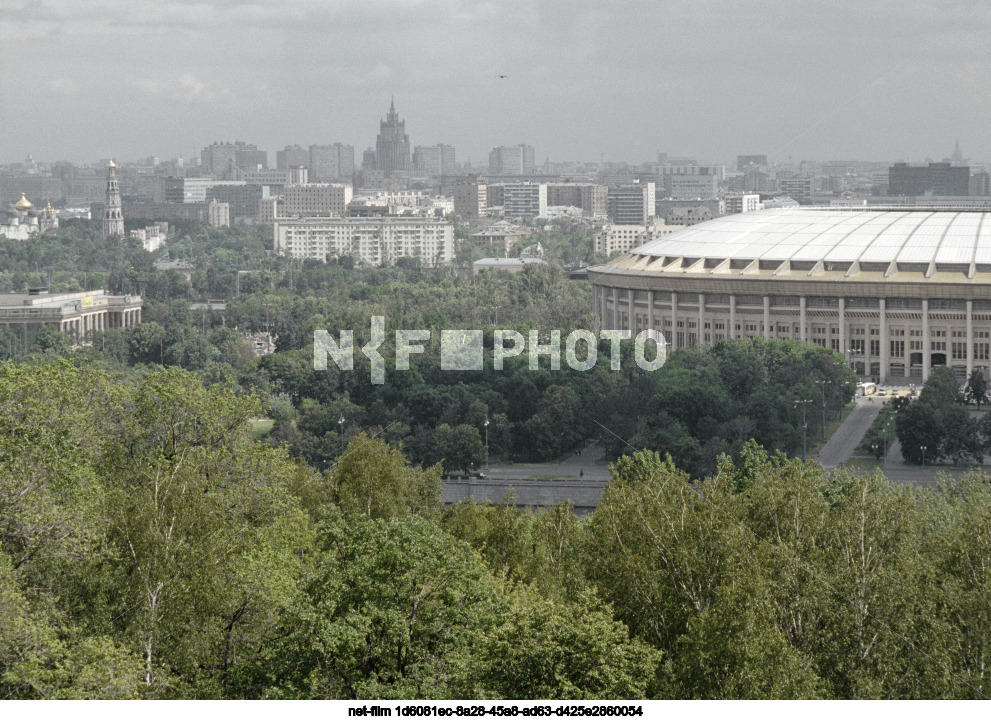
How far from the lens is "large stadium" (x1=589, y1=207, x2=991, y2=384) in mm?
34250

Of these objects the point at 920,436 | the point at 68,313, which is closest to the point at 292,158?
the point at 68,313

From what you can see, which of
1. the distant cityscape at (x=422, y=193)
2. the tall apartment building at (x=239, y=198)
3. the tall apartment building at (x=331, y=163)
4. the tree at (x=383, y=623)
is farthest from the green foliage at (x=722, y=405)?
the tall apartment building at (x=239, y=198)

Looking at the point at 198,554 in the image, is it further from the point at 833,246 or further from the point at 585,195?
the point at 585,195

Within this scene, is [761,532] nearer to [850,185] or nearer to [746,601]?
[746,601]

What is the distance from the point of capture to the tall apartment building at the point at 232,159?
101m

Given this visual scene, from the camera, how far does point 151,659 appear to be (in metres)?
8.62

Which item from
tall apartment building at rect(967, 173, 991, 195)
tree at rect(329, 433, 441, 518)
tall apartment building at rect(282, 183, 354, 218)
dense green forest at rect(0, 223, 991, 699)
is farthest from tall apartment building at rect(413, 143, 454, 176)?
dense green forest at rect(0, 223, 991, 699)

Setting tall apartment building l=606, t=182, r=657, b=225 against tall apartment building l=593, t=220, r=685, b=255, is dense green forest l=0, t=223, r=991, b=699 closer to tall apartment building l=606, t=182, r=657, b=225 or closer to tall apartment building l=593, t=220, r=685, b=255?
tall apartment building l=593, t=220, r=685, b=255

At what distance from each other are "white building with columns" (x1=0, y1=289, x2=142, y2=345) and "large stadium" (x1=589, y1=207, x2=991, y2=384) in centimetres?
1780

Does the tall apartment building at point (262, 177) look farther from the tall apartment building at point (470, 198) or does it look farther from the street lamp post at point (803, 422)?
the street lamp post at point (803, 422)

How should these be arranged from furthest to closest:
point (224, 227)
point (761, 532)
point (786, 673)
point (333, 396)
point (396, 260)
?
point (224, 227)
point (396, 260)
point (333, 396)
point (761, 532)
point (786, 673)
